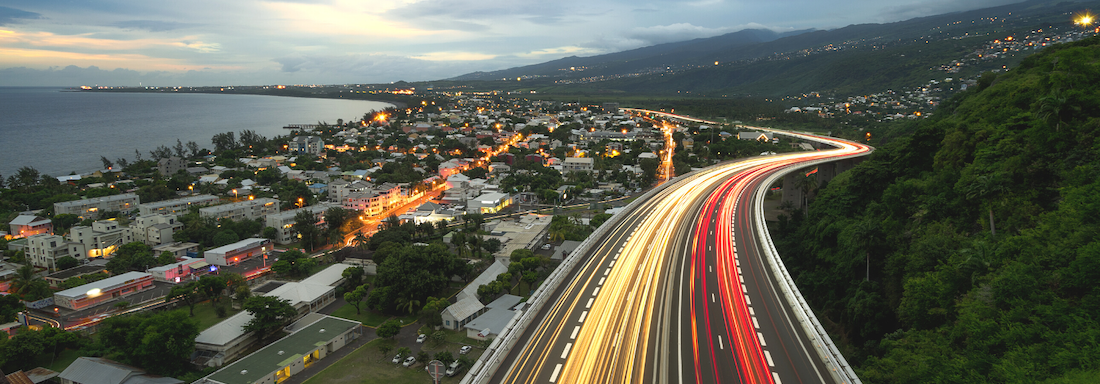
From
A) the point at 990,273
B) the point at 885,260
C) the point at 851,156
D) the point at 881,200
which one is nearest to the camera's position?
the point at 990,273

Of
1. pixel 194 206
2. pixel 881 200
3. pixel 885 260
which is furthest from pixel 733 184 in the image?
pixel 194 206

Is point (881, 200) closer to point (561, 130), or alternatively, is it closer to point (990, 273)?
point (990, 273)

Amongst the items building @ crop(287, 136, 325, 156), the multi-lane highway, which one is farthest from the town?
building @ crop(287, 136, 325, 156)

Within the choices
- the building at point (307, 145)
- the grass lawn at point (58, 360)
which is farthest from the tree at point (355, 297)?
the building at point (307, 145)

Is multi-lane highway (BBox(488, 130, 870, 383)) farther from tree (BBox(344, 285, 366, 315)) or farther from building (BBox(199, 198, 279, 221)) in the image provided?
building (BBox(199, 198, 279, 221))

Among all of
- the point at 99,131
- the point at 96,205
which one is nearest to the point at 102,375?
the point at 96,205

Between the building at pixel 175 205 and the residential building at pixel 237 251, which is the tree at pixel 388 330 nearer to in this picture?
the residential building at pixel 237 251
